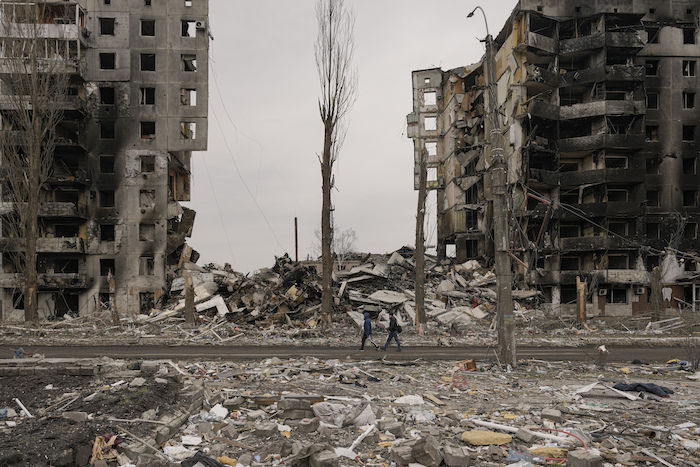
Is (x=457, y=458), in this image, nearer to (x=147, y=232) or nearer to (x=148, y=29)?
(x=147, y=232)

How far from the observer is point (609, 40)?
41469 millimetres

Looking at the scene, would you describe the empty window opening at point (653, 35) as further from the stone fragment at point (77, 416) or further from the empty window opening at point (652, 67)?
the stone fragment at point (77, 416)

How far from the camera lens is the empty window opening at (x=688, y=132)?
147ft

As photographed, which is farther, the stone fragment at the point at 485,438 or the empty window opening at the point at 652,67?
the empty window opening at the point at 652,67

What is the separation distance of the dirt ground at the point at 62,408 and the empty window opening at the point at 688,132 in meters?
53.0

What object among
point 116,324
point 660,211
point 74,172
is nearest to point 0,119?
point 74,172

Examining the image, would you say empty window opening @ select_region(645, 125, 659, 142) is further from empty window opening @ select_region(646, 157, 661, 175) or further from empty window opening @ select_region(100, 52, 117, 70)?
empty window opening @ select_region(100, 52, 117, 70)

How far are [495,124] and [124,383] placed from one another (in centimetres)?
1215

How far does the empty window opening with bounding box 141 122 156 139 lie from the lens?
134ft

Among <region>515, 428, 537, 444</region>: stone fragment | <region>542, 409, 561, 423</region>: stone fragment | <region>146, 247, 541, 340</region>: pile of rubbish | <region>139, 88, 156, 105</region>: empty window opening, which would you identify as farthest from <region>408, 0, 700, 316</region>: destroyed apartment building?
<region>515, 428, 537, 444</region>: stone fragment

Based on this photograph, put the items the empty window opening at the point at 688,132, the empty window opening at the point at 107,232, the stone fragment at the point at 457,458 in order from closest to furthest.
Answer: the stone fragment at the point at 457,458
the empty window opening at the point at 107,232
the empty window opening at the point at 688,132

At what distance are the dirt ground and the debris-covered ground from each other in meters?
0.02

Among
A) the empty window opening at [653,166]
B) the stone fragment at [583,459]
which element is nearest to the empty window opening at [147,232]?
the stone fragment at [583,459]

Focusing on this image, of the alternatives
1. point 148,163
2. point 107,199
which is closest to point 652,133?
point 148,163
